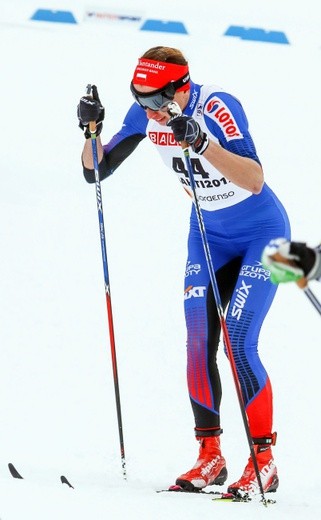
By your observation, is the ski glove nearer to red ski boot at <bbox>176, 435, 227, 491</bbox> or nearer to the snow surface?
the snow surface

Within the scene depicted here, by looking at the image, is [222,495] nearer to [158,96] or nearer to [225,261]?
[225,261]

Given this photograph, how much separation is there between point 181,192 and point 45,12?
9.80 ft

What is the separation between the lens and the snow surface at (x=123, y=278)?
440 cm

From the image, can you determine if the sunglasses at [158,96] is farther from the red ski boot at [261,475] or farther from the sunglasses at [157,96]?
the red ski boot at [261,475]

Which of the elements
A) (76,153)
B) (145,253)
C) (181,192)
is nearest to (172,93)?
(145,253)

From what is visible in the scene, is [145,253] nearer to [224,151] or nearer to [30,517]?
[224,151]

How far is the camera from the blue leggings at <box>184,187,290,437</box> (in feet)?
12.4

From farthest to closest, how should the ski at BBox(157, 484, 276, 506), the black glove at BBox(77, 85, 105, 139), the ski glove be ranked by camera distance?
the black glove at BBox(77, 85, 105, 139) → the ski at BBox(157, 484, 276, 506) → the ski glove

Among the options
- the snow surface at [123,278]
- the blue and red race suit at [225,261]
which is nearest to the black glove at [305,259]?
the snow surface at [123,278]

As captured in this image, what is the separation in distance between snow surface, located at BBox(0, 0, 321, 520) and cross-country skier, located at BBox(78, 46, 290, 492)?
32cm

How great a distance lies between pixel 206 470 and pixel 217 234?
104 centimetres

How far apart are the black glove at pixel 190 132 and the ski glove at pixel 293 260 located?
116cm

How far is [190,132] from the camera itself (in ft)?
11.5

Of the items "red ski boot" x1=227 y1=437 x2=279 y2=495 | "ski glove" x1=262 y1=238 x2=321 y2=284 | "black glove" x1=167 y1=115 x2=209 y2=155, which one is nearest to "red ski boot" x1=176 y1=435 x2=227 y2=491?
"red ski boot" x1=227 y1=437 x2=279 y2=495
